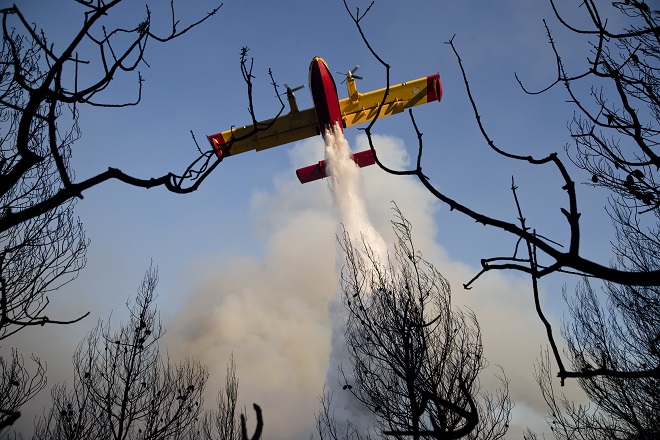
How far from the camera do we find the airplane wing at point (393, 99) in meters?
20.1

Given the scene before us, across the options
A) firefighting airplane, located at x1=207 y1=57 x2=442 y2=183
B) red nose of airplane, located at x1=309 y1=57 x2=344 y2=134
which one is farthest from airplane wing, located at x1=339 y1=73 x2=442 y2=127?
red nose of airplane, located at x1=309 y1=57 x2=344 y2=134

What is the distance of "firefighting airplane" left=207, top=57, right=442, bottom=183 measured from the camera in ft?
61.9

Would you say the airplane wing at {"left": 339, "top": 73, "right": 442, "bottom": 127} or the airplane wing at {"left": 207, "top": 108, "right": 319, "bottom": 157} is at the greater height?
the airplane wing at {"left": 339, "top": 73, "right": 442, "bottom": 127}

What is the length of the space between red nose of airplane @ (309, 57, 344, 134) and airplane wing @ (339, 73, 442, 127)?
5.06ft

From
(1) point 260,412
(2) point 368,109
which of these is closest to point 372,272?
(1) point 260,412

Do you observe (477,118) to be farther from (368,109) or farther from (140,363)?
(368,109)

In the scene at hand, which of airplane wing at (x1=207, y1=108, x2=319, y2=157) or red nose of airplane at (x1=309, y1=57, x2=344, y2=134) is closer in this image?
red nose of airplane at (x1=309, y1=57, x2=344, y2=134)

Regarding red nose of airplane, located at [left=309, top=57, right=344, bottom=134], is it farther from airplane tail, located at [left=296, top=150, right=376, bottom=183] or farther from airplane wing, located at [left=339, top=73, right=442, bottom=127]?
airplane tail, located at [left=296, top=150, right=376, bottom=183]

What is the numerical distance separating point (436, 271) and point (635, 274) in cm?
839

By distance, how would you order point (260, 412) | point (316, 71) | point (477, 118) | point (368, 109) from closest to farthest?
point (260, 412) < point (477, 118) < point (316, 71) < point (368, 109)

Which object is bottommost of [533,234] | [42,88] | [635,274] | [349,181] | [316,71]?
[635,274]

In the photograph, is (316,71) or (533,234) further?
(316,71)

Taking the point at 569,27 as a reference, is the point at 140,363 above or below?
above

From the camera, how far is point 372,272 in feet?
32.0
